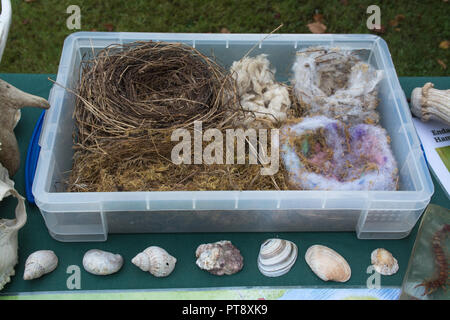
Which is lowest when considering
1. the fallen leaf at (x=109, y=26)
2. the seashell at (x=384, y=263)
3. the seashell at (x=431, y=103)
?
the seashell at (x=384, y=263)

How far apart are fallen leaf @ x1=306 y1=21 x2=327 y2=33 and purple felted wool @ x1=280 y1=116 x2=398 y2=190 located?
136cm

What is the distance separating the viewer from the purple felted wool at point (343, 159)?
1.31 metres

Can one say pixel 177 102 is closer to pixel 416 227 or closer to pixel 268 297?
pixel 268 297

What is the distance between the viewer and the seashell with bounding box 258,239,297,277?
4.11ft

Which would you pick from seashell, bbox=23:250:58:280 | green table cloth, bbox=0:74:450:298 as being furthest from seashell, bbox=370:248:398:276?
seashell, bbox=23:250:58:280

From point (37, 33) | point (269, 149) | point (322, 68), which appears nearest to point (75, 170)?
point (269, 149)

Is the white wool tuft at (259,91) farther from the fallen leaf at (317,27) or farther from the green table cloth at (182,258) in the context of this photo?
the fallen leaf at (317,27)

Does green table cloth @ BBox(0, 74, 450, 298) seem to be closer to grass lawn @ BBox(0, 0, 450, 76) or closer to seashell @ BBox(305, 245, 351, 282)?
seashell @ BBox(305, 245, 351, 282)

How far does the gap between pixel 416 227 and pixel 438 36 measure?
5.65 feet

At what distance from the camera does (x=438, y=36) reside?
8.76ft

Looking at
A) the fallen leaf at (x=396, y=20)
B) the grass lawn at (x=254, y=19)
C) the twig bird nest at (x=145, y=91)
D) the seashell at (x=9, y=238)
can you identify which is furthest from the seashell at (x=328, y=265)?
the fallen leaf at (x=396, y=20)

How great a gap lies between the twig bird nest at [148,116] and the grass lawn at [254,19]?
113 cm

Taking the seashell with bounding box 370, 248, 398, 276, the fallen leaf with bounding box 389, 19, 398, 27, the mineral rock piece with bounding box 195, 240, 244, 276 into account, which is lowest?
the seashell with bounding box 370, 248, 398, 276

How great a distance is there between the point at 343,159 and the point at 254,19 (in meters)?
1.55
